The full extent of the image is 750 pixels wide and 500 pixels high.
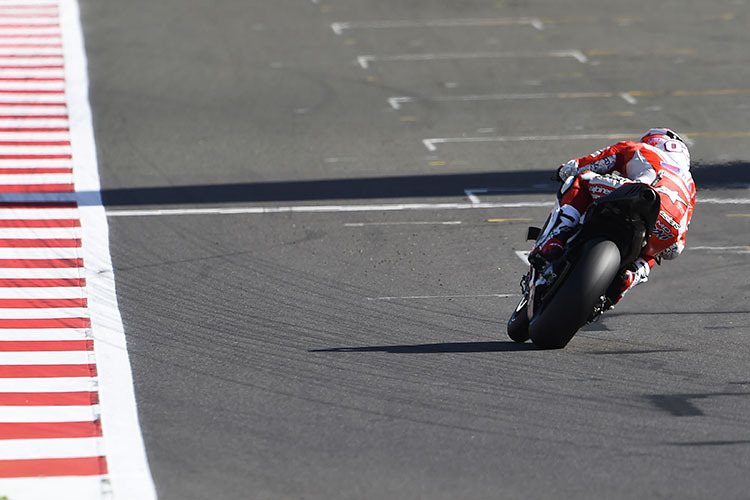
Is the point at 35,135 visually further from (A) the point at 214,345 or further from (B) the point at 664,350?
(B) the point at 664,350

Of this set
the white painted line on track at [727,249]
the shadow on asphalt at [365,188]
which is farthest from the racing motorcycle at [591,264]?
the shadow on asphalt at [365,188]

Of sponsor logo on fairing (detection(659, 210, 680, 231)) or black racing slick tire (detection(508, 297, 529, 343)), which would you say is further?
black racing slick tire (detection(508, 297, 529, 343))

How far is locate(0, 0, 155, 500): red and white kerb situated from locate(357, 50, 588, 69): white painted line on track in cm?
538

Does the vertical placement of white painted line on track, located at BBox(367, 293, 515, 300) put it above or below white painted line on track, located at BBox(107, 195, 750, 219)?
above

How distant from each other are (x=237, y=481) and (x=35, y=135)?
1162cm

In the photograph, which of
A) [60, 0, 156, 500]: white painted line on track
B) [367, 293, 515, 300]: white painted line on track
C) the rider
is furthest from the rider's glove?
[60, 0, 156, 500]: white painted line on track

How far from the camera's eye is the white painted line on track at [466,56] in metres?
21.8

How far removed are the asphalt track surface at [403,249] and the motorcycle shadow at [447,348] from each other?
0.13 feet

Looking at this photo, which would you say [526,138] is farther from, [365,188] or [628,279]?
[628,279]

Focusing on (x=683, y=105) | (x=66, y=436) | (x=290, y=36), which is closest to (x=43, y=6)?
(x=290, y=36)

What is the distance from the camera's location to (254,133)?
17.9 meters

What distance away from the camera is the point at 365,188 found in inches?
607

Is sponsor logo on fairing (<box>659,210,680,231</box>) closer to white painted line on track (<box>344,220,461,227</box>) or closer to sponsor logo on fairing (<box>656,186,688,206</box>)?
sponsor logo on fairing (<box>656,186,688,206</box>)

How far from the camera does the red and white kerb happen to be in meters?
7.59
